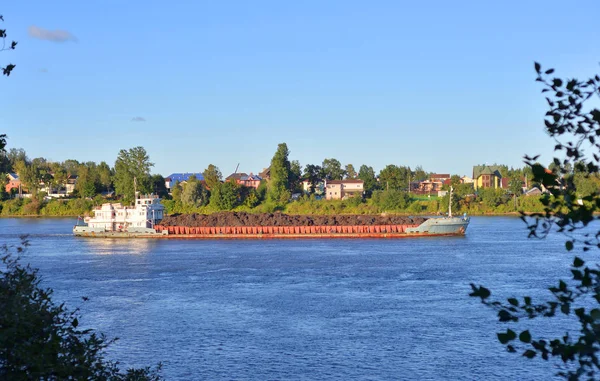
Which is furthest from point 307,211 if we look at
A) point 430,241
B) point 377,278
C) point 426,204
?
point 377,278

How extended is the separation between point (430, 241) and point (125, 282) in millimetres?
28534

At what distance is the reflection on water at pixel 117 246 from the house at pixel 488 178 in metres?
73.0

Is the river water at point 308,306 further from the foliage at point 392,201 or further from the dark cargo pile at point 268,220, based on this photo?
the foliage at point 392,201

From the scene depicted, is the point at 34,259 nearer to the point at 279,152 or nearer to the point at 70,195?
the point at 279,152

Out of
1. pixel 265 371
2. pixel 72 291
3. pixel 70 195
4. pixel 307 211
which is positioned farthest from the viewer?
pixel 70 195

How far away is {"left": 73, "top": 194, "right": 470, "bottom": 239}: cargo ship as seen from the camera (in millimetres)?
62312

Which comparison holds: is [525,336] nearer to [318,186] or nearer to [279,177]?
[279,177]

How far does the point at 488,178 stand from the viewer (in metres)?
121

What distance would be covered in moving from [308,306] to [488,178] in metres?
97.9

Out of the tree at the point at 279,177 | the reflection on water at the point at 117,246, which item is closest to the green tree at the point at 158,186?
the tree at the point at 279,177

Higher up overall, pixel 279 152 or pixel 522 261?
pixel 279 152

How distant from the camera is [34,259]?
45.5 meters

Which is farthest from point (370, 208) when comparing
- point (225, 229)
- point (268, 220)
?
point (225, 229)

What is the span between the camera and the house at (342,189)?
105438 millimetres
